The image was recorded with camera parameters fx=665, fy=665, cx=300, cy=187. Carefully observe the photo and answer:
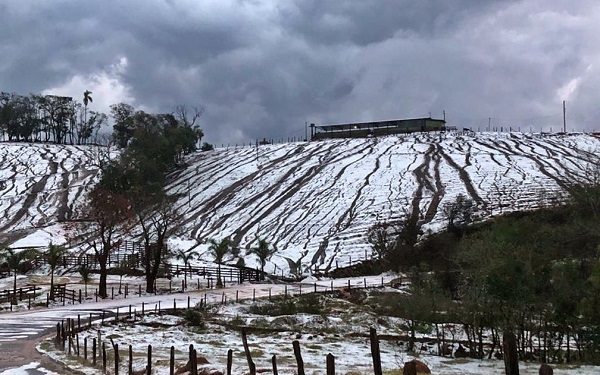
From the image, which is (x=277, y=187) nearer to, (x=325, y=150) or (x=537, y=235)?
(x=325, y=150)

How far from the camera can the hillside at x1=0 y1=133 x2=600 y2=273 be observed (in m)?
78.0

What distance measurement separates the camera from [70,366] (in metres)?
21.9

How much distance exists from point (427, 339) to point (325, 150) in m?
96.8

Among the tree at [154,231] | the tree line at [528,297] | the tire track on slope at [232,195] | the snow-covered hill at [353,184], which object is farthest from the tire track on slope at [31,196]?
the tree line at [528,297]

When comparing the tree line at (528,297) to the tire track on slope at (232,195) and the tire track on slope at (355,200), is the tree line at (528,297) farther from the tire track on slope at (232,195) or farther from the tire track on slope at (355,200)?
the tire track on slope at (232,195)

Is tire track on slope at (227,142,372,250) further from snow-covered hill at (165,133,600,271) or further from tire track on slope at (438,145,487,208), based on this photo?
tire track on slope at (438,145,487,208)

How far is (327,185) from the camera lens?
324ft

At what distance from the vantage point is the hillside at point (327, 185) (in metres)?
78.0

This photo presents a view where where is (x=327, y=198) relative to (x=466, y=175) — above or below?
below

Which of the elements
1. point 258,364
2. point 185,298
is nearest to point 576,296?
point 258,364

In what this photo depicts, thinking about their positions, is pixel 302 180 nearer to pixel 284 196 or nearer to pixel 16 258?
pixel 284 196

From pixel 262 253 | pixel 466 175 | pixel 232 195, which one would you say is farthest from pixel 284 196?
pixel 262 253

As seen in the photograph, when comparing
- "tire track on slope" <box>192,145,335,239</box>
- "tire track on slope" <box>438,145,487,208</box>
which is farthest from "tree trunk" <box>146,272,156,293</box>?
"tire track on slope" <box>438,145,487,208</box>

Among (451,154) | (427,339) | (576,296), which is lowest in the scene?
(427,339)
